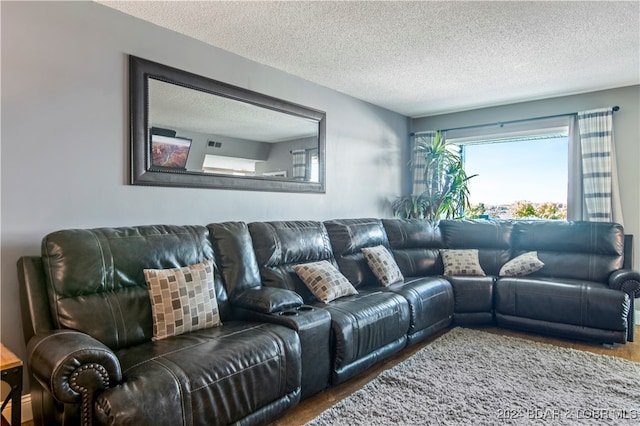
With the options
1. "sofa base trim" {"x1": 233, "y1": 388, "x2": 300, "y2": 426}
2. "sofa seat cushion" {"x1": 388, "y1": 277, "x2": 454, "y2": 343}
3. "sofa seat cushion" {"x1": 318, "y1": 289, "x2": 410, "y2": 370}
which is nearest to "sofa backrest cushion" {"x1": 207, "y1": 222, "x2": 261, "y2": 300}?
"sofa seat cushion" {"x1": 318, "y1": 289, "x2": 410, "y2": 370}

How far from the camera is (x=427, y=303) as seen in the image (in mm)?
3336

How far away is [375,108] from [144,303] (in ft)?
12.2

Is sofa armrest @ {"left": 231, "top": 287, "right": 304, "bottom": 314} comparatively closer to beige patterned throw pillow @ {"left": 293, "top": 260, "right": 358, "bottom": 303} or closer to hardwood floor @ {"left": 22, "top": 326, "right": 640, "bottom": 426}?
beige patterned throw pillow @ {"left": 293, "top": 260, "right": 358, "bottom": 303}

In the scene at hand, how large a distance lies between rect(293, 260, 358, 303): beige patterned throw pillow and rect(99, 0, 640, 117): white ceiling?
1.74 meters

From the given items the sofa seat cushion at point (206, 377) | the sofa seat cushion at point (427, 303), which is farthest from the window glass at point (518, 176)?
the sofa seat cushion at point (206, 377)

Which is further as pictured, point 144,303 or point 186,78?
point 186,78

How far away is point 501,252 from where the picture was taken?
4.29m

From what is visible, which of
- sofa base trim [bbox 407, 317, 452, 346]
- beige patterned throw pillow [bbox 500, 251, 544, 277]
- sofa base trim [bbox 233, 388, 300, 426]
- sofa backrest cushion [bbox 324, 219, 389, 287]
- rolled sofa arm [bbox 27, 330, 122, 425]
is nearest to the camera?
rolled sofa arm [bbox 27, 330, 122, 425]

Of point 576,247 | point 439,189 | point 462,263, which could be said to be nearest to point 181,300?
point 462,263

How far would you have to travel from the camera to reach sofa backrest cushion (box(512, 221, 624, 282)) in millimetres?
3727

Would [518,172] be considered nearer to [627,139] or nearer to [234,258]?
[627,139]

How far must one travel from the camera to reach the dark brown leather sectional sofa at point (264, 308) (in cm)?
160

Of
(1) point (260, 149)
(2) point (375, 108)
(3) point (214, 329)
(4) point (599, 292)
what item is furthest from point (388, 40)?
(4) point (599, 292)

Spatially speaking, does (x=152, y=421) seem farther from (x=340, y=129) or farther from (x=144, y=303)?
(x=340, y=129)
